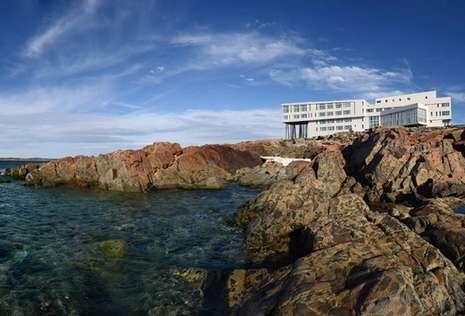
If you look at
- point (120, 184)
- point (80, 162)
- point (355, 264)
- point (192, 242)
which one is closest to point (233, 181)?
point (120, 184)

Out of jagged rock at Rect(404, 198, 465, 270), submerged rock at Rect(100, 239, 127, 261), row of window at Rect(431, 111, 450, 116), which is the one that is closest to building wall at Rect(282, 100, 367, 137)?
row of window at Rect(431, 111, 450, 116)

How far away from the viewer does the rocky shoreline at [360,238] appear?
1093 cm

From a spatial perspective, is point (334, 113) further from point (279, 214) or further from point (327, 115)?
point (279, 214)

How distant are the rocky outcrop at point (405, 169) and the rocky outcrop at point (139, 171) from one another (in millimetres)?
19855

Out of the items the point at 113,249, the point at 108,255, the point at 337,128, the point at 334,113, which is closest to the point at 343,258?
the point at 108,255

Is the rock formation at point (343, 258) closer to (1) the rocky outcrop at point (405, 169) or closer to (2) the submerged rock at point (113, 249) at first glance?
(2) the submerged rock at point (113, 249)

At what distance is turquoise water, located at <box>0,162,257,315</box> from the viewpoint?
46.9ft

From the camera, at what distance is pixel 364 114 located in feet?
464

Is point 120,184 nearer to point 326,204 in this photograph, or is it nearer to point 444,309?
point 326,204

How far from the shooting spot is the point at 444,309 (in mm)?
11625

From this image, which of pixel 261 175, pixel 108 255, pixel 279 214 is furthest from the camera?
pixel 261 175

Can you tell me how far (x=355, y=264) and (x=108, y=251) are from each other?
12.7 metres

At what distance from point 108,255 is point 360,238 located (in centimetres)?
1156

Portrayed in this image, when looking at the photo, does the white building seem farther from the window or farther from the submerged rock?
the submerged rock
